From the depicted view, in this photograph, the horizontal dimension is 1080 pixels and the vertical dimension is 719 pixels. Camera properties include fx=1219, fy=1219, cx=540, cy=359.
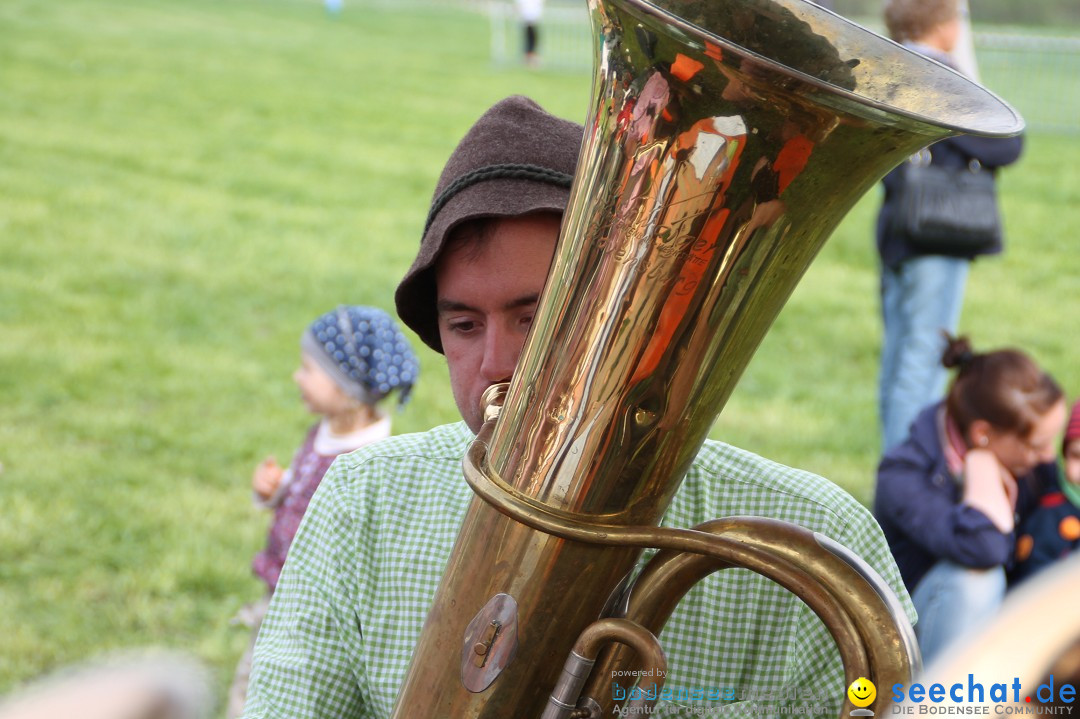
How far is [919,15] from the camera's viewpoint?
4.50m

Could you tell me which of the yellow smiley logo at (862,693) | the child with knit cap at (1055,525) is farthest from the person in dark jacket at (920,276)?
the yellow smiley logo at (862,693)

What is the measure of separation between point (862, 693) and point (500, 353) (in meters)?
0.64

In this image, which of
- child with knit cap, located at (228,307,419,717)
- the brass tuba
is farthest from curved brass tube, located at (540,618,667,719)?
child with knit cap, located at (228,307,419,717)

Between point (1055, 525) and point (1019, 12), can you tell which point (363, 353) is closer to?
point (1055, 525)

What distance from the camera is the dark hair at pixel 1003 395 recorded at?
3.40m

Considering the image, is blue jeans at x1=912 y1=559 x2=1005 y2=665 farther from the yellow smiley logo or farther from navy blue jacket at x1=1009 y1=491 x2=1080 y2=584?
the yellow smiley logo

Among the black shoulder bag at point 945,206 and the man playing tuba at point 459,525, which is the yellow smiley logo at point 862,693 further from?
the black shoulder bag at point 945,206

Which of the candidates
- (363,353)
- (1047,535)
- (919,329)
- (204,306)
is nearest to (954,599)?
Result: (1047,535)

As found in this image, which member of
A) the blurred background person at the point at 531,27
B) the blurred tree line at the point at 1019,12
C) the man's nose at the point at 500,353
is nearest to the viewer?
the man's nose at the point at 500,353

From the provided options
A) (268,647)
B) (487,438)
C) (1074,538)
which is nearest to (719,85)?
(487,438)

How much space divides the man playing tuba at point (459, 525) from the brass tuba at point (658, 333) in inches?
11.2

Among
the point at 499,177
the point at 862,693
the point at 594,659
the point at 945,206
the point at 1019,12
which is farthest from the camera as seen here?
the point at 1019,12

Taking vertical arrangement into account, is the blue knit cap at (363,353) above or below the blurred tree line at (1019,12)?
above

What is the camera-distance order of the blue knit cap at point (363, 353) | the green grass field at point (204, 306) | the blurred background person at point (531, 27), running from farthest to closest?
the blurred background person at point (531, 27) → the green grass field at point (204, 306) → the blue knit cap at point (363, 353)
